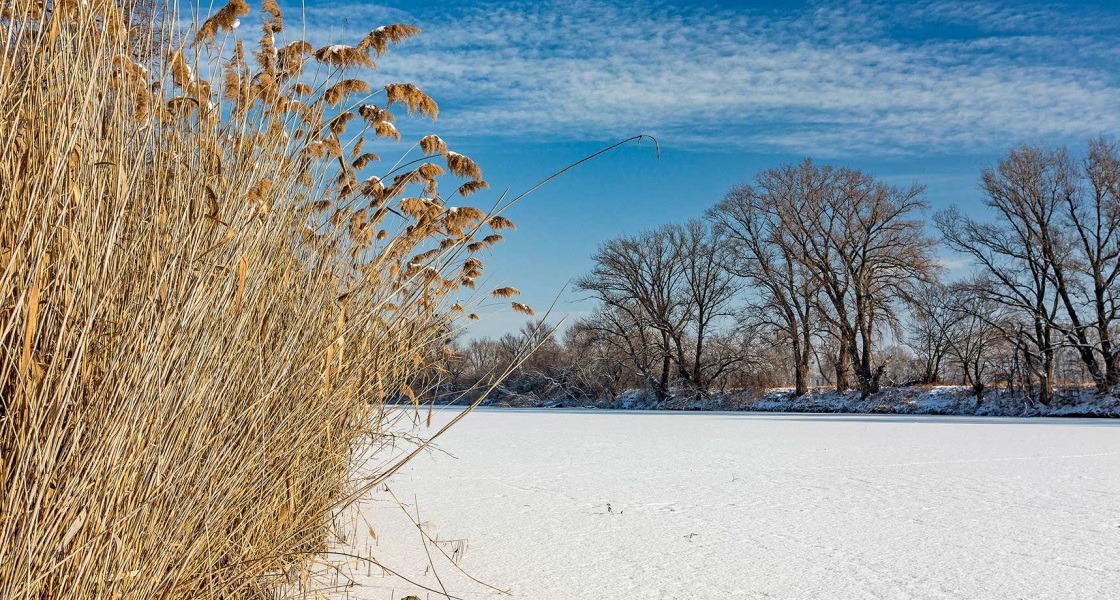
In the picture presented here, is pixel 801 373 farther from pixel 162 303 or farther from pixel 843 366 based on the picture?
pixel 162 303

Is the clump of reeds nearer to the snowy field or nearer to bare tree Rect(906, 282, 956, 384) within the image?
the snowy field

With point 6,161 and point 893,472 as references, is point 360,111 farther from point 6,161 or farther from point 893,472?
point 893,472

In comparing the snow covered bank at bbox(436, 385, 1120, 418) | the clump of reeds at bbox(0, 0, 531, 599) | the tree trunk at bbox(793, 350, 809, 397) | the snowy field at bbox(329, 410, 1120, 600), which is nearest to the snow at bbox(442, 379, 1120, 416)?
the snow covered bank at bbox(436, 385, 1120, 418)

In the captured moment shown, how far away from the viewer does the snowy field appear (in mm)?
2660

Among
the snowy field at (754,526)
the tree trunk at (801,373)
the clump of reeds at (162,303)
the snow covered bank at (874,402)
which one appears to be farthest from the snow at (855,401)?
the clump of reeds at (162,303)

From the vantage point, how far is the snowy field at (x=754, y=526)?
2.66m

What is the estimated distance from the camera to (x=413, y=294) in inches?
98.9

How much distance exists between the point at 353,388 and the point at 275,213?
2.38ft

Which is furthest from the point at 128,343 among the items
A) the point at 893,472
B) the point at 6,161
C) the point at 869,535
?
the point at 893,472

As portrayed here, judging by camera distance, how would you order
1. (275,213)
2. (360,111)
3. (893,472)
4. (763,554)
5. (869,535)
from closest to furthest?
(275,213) < (360,111) < (763,554) < (869,535) < (893,472)

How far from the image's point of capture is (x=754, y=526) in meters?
3.54

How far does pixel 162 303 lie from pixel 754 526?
2.84m

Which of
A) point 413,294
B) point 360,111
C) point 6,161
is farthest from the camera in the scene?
point 413,294

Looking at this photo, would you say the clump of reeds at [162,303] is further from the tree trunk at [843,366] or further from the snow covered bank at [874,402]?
the tree trunk at [843,366]
